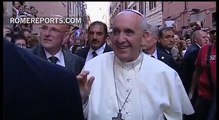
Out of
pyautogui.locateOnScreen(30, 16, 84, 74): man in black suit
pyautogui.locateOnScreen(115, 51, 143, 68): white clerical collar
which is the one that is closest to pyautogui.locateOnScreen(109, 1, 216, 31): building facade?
pyautogui.locateOnScreen(115, 51, 143, 68): white clerical collar

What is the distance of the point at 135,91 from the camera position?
7.61ft

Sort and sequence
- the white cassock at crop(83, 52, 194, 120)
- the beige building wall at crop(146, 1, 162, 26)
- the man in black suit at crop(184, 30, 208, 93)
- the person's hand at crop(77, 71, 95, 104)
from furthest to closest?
the man in black suit at crop(184, 30, 208, 93), the beige building wall at crop(146, 1, 162, 26), the white cassock at crop(83, 52, 194, 120), the person's hand at crop(77, 71, 95, 104)

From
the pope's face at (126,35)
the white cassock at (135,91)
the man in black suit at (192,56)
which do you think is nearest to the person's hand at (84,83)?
the white cassock at (135,91)

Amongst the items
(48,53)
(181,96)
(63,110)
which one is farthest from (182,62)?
(63,110)

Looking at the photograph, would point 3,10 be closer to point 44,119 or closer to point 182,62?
point 44,119

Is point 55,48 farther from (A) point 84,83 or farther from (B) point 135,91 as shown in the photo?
(A) point 84,83

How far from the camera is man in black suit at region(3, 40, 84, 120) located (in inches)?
34.1

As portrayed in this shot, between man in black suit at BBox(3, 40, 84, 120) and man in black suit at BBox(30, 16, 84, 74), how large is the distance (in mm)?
2227

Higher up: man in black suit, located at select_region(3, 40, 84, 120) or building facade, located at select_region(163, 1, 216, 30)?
building facade, located at select_region(163, 1, 216, 30)

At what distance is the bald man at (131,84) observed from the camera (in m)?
2.25

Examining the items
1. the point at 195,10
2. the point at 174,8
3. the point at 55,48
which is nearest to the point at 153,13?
the point at 174,8

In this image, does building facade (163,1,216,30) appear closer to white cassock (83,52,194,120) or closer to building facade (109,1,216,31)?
building facade (109,1,216,31)

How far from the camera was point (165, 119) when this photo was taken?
233 centimetres

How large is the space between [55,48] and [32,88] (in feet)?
7.83
